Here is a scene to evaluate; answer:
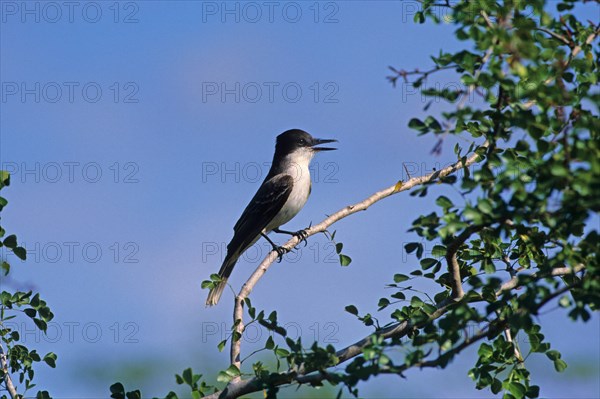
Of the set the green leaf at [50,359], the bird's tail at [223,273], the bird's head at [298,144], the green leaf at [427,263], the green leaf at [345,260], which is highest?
the bird's head at [298,144]

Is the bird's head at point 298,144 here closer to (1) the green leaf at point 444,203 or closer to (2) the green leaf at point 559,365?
(2) the green leaf at point 559,365

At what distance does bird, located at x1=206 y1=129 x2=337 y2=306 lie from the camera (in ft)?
33.5

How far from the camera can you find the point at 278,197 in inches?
432

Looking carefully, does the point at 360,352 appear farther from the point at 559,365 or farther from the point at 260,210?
the point at 260,210

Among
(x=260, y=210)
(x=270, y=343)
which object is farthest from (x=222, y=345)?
(x=260, y=210)

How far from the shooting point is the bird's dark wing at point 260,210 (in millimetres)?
10312

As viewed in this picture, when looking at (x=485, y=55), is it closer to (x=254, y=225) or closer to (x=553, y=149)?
(x=553, y=149)

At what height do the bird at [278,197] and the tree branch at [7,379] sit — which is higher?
the bird at [278,197]

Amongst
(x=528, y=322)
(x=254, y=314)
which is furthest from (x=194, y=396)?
(x=528, y=322)

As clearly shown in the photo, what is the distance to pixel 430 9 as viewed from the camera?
5.04 metres

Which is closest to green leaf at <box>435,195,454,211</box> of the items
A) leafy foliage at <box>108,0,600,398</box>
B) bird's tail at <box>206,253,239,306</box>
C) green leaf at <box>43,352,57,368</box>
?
leafy foliage at <box>108,0,600,398</box>

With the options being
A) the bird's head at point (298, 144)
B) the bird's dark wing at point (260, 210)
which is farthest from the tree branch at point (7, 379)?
the bird's head at point (298, 144)

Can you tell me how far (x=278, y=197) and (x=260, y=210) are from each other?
304 mm

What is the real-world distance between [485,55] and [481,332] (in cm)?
137
